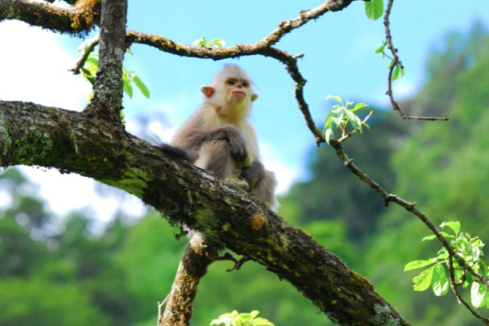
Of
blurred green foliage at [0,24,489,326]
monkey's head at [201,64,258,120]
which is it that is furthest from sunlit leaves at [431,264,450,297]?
blurred green foliage at [0,24,489,326]

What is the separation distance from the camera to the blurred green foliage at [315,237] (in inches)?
2350

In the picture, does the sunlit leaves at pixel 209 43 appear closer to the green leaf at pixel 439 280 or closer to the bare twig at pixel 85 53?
the bare twig at pixel 85 53

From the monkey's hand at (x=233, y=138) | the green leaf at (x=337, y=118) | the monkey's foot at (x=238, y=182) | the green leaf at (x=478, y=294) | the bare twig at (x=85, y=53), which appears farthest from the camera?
the monkey's hand at (x=233, y=138)

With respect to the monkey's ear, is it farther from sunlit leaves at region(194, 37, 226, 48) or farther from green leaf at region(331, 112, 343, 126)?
green leaf at region(331, 112, 343, 126)

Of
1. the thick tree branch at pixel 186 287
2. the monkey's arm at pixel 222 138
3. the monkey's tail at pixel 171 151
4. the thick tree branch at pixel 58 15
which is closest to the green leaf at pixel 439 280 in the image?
the thick tree branch at pixel 186 287

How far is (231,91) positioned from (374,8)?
11.4 feet

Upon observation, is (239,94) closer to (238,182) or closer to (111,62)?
(238,182)

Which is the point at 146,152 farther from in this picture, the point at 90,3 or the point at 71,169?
the point at 90,3

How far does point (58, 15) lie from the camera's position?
509cm

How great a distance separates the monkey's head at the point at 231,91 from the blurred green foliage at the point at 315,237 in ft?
126

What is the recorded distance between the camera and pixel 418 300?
168ft

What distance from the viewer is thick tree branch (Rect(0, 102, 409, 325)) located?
158 inches

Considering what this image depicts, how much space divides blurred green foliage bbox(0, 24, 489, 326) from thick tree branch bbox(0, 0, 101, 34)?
136 feet

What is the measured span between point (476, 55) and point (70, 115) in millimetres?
106756
